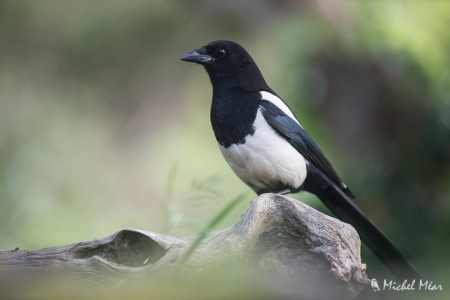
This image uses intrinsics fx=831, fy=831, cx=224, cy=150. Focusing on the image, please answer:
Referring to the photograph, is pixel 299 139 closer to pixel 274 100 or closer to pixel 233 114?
pixel 274 100

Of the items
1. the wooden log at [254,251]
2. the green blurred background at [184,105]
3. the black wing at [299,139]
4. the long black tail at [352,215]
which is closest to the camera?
the wooden log at [254,251]

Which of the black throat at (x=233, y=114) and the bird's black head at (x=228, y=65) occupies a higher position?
the bird's black head at (x=228, y=65)

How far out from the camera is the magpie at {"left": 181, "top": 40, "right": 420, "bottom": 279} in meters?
2.89

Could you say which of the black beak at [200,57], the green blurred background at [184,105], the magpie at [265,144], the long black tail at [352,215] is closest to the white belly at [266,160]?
the magpie at [265,144]

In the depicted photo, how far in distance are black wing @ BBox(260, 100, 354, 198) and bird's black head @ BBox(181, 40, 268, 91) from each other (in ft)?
0.58

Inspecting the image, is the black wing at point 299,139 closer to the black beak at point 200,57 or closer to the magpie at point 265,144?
the magpie at point 265,144

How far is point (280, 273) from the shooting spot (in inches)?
63.0

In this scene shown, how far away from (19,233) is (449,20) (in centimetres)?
246

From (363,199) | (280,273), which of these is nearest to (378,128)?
(363,199)

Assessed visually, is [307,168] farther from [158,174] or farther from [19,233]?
[158,174]

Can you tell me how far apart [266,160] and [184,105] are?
7.98 ft

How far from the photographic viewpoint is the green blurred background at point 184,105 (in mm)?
3891

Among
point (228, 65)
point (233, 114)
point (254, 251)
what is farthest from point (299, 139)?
point (254, 251)

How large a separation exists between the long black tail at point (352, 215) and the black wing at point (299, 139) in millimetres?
22
